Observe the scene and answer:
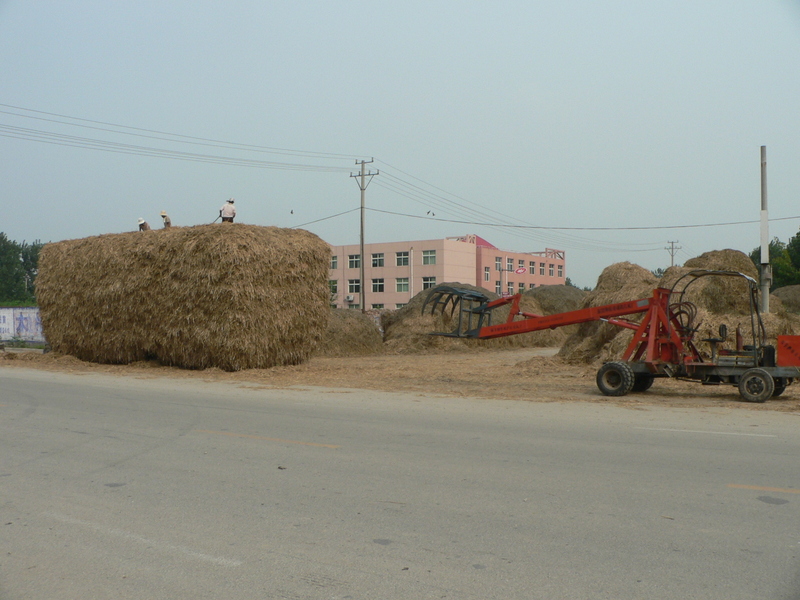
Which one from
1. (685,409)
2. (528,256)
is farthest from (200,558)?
(528,256)

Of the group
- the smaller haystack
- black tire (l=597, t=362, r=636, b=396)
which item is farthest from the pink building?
black tire (l=597, t=362, r=636, b=396)

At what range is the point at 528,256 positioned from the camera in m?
103

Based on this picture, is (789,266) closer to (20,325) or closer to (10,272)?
(20,325)

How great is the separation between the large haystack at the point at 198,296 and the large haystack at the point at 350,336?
7.77 m

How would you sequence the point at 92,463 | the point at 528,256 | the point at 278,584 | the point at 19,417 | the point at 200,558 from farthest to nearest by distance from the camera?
the point at 528,256
the point at 19,417
the point at 92,463
the point at 200,558
the point at 278,584

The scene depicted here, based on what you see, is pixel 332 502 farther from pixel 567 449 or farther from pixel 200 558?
pixel 567 449

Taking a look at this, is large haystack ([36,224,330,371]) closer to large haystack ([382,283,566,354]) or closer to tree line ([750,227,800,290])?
large haystack ([382,283,566,354])

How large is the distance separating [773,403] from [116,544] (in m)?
11.4

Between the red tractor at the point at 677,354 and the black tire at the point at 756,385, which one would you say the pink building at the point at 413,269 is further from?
the black tire at the point at 756,385

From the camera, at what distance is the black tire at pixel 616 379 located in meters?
13.8

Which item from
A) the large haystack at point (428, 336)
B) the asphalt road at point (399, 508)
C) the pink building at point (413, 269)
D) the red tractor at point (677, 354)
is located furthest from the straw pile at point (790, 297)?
the pink building at point (413, 269)

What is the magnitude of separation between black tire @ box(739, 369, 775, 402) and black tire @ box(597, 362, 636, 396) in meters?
1.93

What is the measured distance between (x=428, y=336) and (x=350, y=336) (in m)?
4.24

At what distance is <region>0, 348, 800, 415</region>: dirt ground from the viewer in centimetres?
1345
